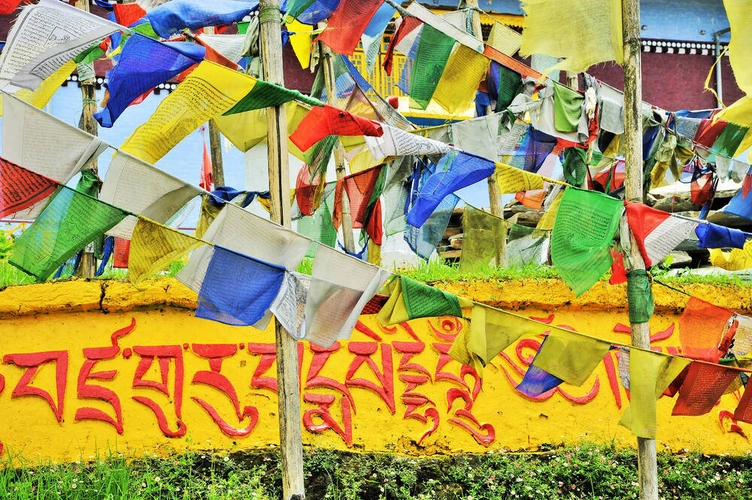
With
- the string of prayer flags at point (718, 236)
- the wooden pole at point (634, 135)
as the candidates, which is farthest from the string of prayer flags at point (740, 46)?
the string of prayer flags at point (718, 236)

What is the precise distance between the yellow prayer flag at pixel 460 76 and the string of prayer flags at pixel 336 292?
2.13m

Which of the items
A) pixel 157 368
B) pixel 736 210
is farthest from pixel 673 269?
pixel 157 368

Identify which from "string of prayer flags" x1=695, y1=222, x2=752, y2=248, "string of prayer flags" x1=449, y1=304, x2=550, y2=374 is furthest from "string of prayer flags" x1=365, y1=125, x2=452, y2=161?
"string of prayer flags" x1=695, y1=222, x2=752, y2=248

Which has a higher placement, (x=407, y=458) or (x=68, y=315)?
(x=68, y=315)

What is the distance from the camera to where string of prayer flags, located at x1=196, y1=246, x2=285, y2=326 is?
387 centimetres

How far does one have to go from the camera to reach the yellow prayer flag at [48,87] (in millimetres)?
3795

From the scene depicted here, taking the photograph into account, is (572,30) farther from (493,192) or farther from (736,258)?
(493,192)

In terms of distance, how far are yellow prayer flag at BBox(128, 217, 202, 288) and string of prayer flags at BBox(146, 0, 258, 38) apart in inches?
59.1

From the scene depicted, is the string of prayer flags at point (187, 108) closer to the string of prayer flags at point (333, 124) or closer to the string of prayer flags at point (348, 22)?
the string of prayer flags at point (333, 124)

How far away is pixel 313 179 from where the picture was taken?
213 inches

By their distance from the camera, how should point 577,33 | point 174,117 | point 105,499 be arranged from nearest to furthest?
point 174,117
point 577,33
point 105,499

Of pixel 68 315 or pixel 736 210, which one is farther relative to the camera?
pixel 736 210

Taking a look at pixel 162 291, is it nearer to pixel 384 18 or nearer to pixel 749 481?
pixel 384 18

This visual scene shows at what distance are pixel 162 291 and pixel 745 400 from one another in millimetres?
3648
